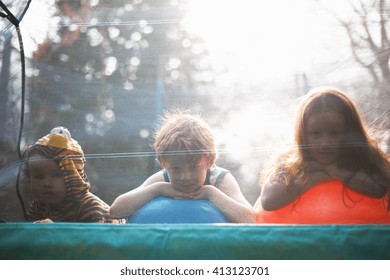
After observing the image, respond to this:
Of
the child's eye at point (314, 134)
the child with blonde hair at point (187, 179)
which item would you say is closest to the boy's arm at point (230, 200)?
the child with blonde hair at point (187, 179)

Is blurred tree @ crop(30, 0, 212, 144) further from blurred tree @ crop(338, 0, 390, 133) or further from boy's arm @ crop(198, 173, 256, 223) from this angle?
blurred tree @ crop(338, 0, 390, 133)

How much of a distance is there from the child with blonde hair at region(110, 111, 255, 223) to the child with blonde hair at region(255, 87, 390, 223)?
3.3 inches

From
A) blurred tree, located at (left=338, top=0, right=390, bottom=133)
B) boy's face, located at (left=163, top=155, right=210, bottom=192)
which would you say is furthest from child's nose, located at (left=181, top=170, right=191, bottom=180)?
blurred tree, located at (left=338, top=0, right=390, bottom=133)

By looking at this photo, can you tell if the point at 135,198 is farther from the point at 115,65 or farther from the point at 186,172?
the point at 115,65

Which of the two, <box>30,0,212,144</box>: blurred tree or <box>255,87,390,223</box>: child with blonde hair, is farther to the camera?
<box>30,0,212,144</box>: blurred tree

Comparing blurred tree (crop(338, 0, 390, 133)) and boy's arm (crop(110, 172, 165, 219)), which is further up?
blurred tree (crop(338, 0, 390, 133))

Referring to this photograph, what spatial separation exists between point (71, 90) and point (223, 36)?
46cm

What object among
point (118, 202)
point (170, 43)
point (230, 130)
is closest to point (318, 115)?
point (230, 130)

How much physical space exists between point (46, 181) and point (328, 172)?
0.78 metres

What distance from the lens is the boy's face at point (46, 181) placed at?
1.28 m

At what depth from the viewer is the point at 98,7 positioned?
1.34 meters

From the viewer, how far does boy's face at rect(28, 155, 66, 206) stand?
1.28 meters

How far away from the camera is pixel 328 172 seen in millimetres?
1204
